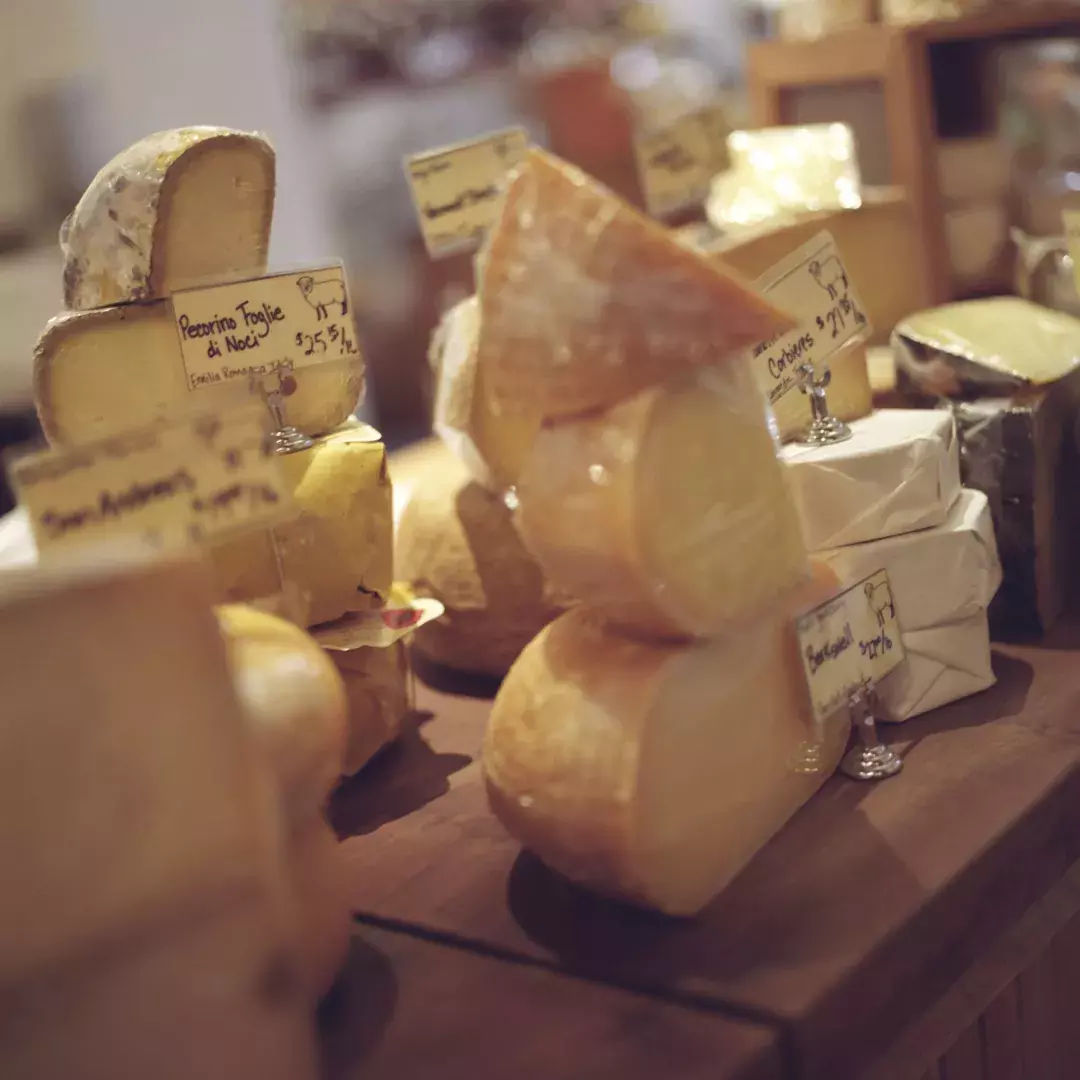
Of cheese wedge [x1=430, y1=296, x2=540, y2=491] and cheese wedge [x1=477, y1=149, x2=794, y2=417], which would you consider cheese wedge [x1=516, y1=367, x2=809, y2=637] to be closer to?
cheese wedge [x1=477, y1=149, x2=794, y2=417]

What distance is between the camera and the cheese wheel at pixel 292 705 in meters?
0.79

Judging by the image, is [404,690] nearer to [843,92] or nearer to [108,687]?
[108,687]

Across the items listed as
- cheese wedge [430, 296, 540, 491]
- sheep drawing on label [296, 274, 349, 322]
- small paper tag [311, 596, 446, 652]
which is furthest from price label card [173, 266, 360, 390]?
small paper tag [311, 596, 446, 652]

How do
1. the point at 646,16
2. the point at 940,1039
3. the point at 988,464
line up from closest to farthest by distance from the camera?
the point at 940,1039
the point at 988,464
the point at 646,16

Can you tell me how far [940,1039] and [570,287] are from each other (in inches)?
24.3

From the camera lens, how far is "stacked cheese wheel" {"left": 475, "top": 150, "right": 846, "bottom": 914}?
90 cm

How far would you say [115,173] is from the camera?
1.09 meters

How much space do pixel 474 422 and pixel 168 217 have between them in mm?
381

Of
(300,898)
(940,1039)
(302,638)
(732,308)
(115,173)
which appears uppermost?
(115,173)

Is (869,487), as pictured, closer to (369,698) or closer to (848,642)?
(848,642)

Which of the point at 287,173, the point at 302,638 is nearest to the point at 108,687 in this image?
the point at 302,638

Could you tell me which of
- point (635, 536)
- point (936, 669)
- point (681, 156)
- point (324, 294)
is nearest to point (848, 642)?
point (936, 669)

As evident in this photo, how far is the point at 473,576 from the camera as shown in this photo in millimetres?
1412

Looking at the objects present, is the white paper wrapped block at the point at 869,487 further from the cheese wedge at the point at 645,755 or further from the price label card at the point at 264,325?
the price label card at the point at 264,325
